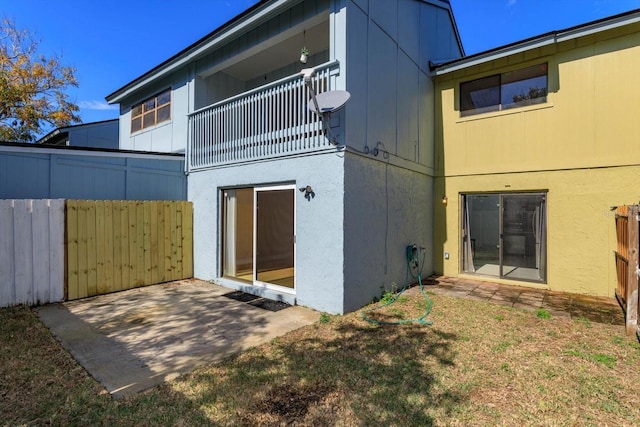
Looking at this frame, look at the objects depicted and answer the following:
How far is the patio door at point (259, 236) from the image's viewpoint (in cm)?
764

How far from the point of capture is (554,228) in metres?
7.70

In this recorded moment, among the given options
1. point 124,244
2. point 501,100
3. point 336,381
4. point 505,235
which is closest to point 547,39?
point 501,100

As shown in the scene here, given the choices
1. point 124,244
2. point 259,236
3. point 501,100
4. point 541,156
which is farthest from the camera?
A: point 259,236

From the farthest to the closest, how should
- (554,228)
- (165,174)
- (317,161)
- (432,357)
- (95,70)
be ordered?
(95,70) → (165,174) → (554,228) → (317,161) → (432,357)

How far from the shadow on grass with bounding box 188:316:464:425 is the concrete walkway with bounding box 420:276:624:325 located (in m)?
2.60

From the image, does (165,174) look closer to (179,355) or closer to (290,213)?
(290,213)

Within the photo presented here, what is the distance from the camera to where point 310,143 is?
20.2ft

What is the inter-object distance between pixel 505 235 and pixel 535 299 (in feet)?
6.27

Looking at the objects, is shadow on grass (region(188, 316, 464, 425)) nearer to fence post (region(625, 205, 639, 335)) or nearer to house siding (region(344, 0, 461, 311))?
house siding (region(344, 0, 461, 311))

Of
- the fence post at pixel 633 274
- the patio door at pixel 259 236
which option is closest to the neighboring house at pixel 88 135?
the patio door at pixel 259 236

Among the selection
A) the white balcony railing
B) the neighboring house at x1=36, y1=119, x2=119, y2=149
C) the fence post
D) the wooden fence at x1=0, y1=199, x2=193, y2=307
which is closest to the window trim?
the fence post

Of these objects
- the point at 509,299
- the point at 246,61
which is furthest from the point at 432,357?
the point at 246,61

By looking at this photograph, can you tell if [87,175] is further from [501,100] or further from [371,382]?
[501,100]

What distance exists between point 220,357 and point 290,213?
684cm
